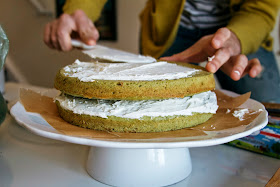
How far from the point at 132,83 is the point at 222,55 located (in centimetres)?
36

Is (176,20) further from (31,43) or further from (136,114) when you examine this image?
(31,43)

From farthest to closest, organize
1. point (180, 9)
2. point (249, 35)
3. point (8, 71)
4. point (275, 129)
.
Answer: point (8, 71)
point (180, 9)
point (249, 35)
point (275, 129)

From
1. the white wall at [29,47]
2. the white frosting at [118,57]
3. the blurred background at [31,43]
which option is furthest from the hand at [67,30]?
the white wall at [29,47]

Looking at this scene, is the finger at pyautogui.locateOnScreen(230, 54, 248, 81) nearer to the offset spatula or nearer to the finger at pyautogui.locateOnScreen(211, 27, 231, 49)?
the finger at pyautogui.locateOnScreen(211, 27, 231, 49)

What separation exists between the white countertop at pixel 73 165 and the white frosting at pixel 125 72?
0.26 metres

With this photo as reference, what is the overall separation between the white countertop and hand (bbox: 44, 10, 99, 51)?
45 cm

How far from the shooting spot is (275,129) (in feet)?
2.74

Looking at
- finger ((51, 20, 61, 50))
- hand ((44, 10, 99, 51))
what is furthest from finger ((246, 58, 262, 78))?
finger ((51, 20, 61, 50))

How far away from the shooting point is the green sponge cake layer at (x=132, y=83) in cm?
67

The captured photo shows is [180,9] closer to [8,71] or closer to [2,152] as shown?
[2,152]

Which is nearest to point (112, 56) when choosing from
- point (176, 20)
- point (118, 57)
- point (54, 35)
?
point (118, 57)

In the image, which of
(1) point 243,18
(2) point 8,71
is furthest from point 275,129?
(2) point 8,71

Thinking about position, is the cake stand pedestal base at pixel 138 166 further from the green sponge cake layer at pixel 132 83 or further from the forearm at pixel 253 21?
the forearm at pixel 253 21

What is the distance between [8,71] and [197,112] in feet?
12.3
